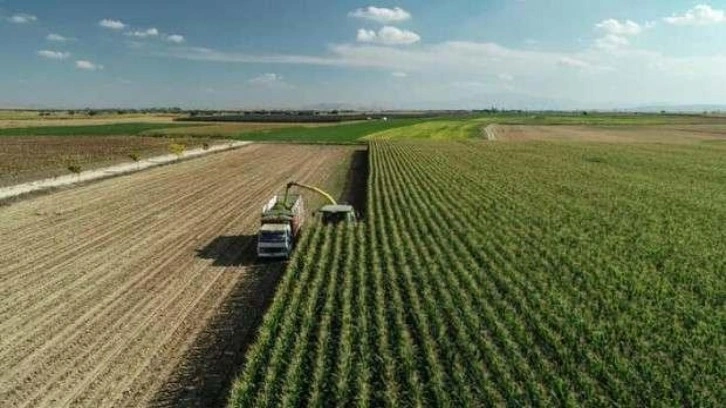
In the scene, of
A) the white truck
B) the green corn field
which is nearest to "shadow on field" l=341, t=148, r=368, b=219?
the green corn field

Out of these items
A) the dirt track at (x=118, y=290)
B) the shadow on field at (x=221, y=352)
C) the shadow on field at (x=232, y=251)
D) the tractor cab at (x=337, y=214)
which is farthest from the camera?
the tractor cab at (x=337, y=214)

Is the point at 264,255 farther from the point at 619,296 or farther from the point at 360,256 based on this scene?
the point at 619,296

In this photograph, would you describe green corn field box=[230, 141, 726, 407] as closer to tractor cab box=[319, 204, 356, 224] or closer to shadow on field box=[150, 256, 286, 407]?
shadow on field box=[150, 256, 286, 407]

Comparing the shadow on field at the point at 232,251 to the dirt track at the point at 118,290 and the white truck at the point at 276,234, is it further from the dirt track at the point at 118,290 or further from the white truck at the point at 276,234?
the white truck at the point at 276,234

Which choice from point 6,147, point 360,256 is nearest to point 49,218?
point 360,256

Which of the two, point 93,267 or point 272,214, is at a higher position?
point 272,214

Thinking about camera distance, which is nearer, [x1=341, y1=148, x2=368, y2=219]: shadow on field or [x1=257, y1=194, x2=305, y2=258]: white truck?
[x1=257, y1=194, x2=305, y2=258]: white truck

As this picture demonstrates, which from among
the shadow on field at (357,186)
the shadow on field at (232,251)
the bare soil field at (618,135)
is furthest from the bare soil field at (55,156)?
the bare soil field at (618,135)
